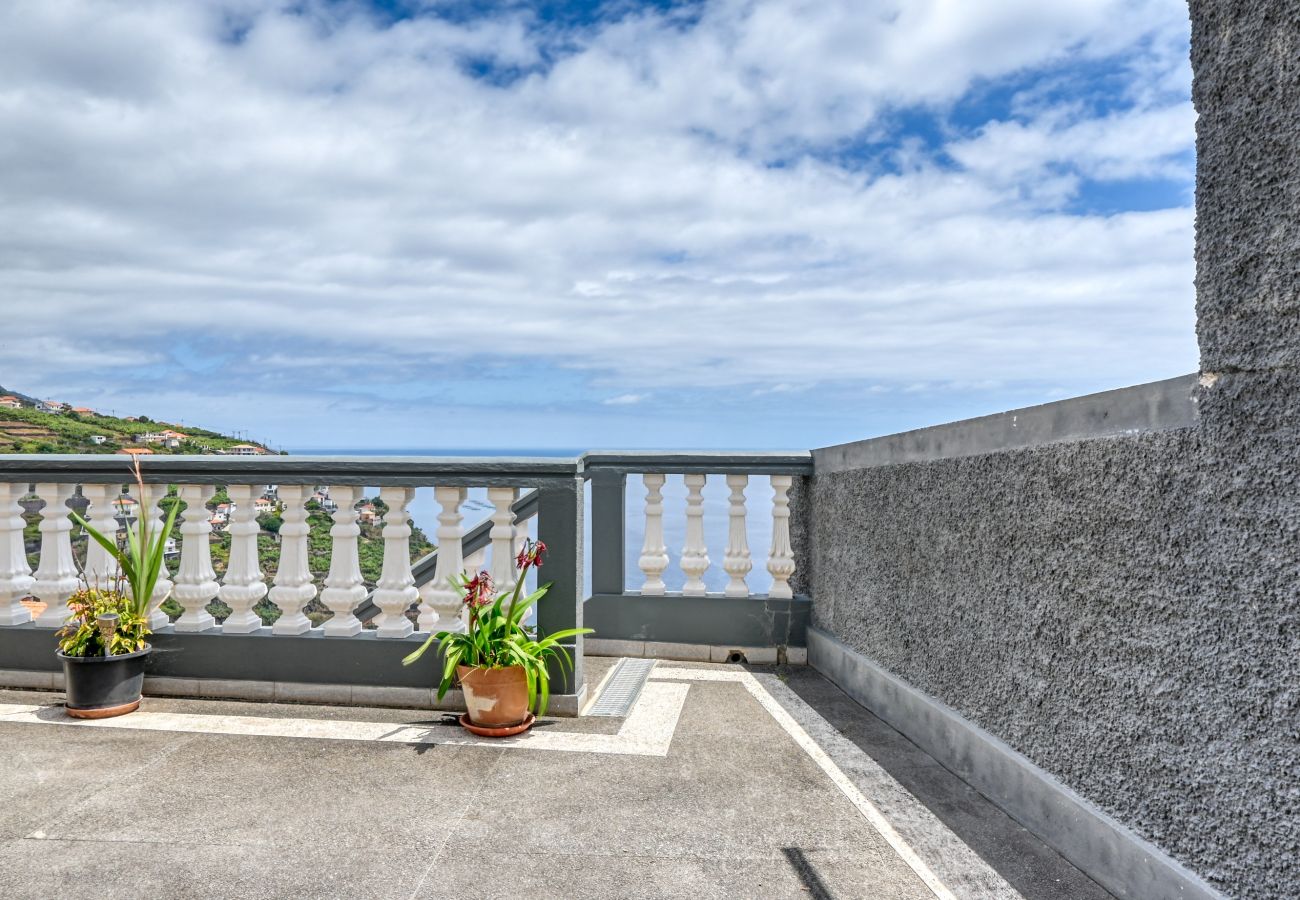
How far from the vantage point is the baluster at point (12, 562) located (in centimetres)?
423

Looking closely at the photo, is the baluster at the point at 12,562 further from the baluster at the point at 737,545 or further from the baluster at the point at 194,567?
the baluster at the point at 737,545

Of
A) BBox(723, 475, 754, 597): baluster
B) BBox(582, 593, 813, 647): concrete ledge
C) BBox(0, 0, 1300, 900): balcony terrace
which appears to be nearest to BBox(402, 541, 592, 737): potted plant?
BBox(0, 0, 1300, 900): balcony terrace

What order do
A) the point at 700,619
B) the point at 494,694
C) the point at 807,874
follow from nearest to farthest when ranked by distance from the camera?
the point at 807,874
the point at 494,694
the point at 700,619

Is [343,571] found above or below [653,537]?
below

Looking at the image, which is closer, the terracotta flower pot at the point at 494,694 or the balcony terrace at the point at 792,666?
the balcony terrace at the point at 792,666

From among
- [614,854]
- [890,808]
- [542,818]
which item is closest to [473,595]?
[542,818]

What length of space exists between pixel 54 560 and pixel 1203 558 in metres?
5.09

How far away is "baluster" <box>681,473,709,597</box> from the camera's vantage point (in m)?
5.09

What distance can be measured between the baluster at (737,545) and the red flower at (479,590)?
6.03 feet

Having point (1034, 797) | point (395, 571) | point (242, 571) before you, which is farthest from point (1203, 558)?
point (242, 571)

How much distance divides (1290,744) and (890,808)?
1.43 meters

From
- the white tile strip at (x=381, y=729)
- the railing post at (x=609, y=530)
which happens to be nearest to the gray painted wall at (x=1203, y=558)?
the white tile strip at (x=381, y=729)

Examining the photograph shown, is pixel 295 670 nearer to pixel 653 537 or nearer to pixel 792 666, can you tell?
pixel 653 537

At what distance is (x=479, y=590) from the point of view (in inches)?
145
